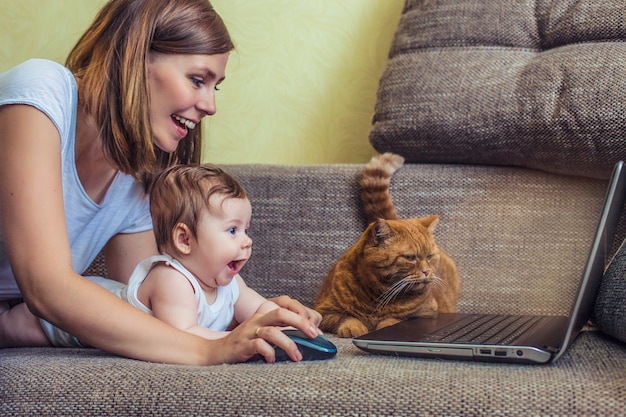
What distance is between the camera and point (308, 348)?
99 cm

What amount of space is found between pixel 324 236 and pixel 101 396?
0.80m

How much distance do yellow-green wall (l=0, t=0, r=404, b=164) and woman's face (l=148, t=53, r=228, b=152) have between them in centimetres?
67

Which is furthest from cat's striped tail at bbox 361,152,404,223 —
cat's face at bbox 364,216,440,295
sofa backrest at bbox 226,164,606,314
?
cat's face at bbox 364,216,440,295

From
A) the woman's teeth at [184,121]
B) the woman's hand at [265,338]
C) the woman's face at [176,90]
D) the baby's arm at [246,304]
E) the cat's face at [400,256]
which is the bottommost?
the baby's arm at [246,304]

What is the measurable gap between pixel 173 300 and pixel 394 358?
1.24ft

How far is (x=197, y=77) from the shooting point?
128 centimetres

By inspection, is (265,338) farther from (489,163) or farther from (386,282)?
(489,163)

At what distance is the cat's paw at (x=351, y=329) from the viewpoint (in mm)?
1298

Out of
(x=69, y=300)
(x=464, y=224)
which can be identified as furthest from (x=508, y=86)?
(x=69, y=300)

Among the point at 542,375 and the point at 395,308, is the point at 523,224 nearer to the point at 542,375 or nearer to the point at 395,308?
the point at 395,308

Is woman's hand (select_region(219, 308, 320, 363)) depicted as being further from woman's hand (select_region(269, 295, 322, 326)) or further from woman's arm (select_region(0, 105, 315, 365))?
woman's hand (select_region(269, 295, 322, 326))

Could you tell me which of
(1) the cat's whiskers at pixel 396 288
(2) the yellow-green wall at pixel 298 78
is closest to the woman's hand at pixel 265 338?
(1) the cat's whiskers at pixel 396 288

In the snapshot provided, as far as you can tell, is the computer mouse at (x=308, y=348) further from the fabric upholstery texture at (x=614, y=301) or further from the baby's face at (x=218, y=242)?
the fabric upholstery texture at (x=614, y=301)

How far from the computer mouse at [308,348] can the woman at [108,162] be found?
14 millimetres
